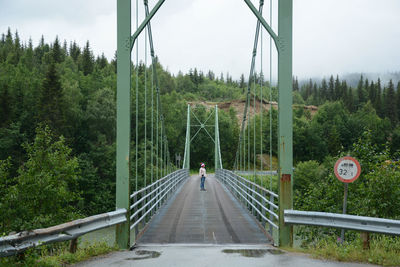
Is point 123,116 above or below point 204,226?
above

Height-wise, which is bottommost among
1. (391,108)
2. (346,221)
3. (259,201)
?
(259,201)

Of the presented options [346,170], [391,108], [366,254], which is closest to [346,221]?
[366,254]

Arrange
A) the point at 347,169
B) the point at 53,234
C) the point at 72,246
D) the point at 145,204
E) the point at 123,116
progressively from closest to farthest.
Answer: the point at 53,234 → the point at 72,246 → the point at 123,116 → the point at 347,169 → the point at 145,204

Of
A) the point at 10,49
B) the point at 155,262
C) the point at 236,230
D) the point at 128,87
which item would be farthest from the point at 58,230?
the point at 10,49

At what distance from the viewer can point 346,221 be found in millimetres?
5875

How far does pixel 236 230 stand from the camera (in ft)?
30.0

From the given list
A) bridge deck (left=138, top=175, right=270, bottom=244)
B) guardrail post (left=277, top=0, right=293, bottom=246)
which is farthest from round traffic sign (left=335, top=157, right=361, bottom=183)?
Answer: bridge deck (left=138, top=175, right=270, bottom=244)

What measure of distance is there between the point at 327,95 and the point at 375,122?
62.1 meters

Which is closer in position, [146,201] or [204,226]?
[204,226]

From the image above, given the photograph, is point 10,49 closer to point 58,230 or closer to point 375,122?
point 375,122

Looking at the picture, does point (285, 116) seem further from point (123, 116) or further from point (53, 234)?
point (53, 234)

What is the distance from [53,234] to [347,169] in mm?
4812

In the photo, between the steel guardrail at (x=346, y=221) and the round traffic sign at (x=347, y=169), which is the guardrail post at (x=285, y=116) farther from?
the round traffic sign at (x=347, y=169)

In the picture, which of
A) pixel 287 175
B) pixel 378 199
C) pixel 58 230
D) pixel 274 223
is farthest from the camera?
pixel 378 199
